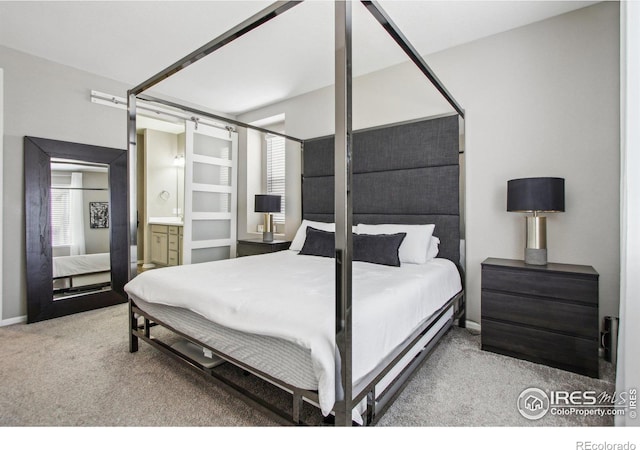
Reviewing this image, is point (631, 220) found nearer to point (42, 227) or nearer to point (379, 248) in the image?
point (379, 248)

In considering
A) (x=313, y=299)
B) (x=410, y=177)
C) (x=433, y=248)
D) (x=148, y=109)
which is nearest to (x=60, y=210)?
(x=148, y=109)

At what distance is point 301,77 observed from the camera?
3760mm

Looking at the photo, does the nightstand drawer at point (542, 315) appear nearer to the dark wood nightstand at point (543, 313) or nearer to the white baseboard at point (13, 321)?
the dark wood nightstand at point (543, 313)

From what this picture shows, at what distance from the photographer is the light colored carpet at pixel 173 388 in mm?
1638

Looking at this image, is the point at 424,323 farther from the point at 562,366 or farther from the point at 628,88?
the point at 628,88

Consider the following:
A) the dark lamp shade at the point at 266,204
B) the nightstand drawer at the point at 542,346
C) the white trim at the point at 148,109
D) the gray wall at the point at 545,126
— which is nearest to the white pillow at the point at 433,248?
the gray wall at the point at 545,126

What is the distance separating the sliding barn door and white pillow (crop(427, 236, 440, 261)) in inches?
128

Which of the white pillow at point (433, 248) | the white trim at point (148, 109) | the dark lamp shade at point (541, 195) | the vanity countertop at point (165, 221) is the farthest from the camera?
the vanity countertop at point (165, 221)

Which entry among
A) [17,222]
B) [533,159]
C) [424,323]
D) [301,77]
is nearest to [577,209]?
[533,159]

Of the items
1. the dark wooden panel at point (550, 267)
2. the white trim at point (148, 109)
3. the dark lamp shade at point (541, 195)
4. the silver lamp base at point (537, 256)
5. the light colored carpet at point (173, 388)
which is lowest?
the light colored carpet at point (173, 388)

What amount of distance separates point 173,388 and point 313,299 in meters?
1.11

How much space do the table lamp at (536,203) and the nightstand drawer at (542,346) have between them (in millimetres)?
535

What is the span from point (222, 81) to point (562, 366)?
439 cm

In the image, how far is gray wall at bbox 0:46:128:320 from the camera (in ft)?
10.1
